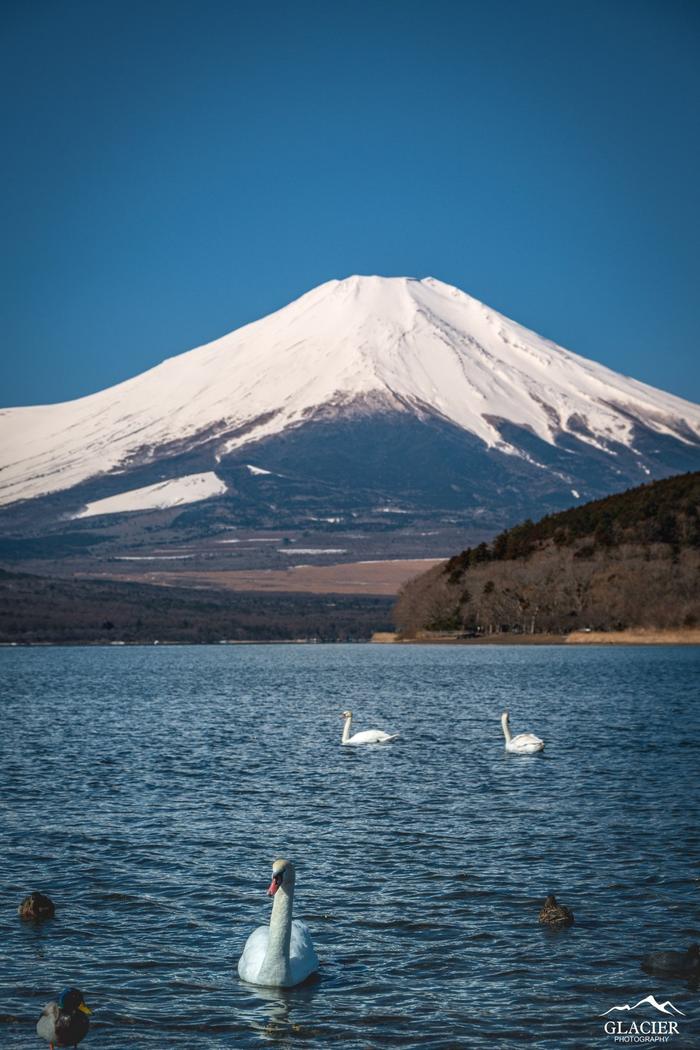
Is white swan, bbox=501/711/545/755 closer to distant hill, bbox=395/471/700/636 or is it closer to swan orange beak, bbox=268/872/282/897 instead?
swan orange beak, bbox=268/872/282/897

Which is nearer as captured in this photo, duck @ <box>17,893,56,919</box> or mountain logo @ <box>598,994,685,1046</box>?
mountain logo @ <box>598,994,685,1046</box>

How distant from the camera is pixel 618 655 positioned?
299ft

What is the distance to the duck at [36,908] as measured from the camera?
1797cm

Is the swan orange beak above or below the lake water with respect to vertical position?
above

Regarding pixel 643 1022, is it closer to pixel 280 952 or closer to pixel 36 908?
pixel 280 952

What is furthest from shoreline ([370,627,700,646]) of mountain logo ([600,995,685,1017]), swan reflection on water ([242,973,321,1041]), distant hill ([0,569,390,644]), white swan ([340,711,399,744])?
swan reflection on water ([242,973,321,1041])

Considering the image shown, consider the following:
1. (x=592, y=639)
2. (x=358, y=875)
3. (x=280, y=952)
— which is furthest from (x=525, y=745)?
(x=592, y=639)

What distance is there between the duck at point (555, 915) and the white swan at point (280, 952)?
337cm

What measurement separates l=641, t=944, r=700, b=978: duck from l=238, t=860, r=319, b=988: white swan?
3.78 metres

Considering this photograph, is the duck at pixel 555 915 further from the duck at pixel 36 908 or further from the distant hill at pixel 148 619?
the distant hill at pixel 148 619

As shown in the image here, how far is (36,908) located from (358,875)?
4.88 metres

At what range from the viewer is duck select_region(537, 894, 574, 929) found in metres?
17.4

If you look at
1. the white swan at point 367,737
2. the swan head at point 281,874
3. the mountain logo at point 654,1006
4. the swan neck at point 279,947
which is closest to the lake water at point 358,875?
the mountain logo at point 654,1006

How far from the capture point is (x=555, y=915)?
1742 cm
